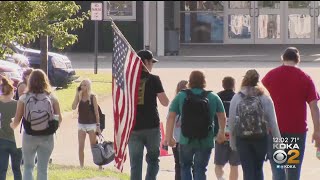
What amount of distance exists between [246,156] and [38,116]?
93.8 inches

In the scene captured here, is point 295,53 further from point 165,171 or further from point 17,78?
point 17,78

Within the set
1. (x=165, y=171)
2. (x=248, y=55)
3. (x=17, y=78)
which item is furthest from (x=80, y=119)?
(x=248, y=55)

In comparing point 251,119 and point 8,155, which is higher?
point 251,119

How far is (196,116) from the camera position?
34.3 ft

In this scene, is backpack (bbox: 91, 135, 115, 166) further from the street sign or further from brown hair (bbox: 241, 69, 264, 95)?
the street sign

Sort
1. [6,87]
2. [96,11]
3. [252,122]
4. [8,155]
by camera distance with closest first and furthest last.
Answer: [252,122] < [6,87] < [8,155] < [96,11]

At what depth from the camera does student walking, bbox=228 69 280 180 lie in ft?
33.4

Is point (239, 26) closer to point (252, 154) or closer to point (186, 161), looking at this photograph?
point (186, 161)

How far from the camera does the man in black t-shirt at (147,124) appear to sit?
10.7 metres

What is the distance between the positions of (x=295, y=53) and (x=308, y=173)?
425cm

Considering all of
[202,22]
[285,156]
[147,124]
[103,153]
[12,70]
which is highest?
[202,22]

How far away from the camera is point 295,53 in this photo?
34.8ft

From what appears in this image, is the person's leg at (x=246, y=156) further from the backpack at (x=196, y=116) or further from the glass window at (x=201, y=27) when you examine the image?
the glass window at (x=201, y=27)

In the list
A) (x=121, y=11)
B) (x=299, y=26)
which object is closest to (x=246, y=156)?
(x=121, y=11)
